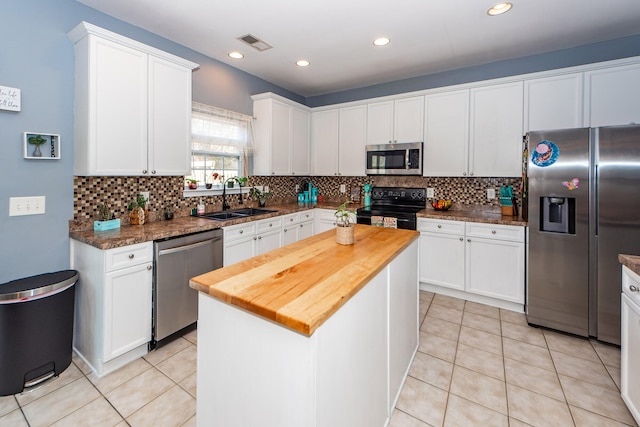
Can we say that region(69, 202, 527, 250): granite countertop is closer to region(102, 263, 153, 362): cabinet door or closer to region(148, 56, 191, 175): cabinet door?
region(102, 263, 153, 362): cabinet door

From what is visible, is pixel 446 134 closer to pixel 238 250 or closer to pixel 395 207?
pixel 395 207

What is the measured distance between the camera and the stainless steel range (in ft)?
11.5

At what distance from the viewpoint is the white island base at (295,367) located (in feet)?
3.22

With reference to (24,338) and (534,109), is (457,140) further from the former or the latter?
(24,338)

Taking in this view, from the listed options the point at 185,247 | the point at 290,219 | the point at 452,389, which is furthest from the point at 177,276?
the point at 452,389

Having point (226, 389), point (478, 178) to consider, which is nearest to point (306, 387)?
point (226, 389)

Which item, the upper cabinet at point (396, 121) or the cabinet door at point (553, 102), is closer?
the cabinet door at point (553, 102)

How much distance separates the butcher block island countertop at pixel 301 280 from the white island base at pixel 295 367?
0.24ft

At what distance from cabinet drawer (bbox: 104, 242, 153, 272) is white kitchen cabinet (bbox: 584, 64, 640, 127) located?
4133 mm

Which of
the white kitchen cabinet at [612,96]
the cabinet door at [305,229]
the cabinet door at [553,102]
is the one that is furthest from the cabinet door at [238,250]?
the white kitchen cabinet at [612,96]

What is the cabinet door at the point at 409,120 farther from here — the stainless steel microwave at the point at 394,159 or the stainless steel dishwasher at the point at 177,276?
the stainless steel dishwasher at the point at 177,276

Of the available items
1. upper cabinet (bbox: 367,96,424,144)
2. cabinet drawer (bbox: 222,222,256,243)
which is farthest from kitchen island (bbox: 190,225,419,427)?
upper cabinet (bbox: 367,96,424,144)

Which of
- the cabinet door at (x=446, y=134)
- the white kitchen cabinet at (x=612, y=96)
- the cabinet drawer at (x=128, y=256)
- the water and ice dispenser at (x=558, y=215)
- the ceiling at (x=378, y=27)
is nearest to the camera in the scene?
the cabinet drawer at (x=128, y=256)

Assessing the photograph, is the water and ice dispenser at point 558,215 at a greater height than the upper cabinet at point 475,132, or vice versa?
the upper cabinet at point 475,132
